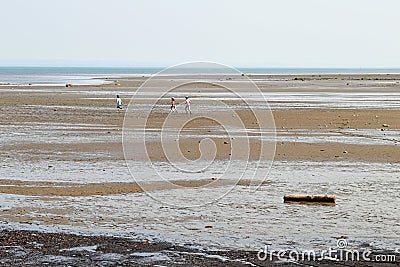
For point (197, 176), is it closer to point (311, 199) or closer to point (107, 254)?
point (311, 199)

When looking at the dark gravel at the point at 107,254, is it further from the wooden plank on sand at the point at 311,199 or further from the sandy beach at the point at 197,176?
the wooden plank on sand at the point at 311,199

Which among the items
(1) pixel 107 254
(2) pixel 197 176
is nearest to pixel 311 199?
(2) pixel 197 176

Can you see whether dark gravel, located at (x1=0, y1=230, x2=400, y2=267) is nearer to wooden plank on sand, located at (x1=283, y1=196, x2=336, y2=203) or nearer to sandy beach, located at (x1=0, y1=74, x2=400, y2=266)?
sandy beach, located at (x1=0, y1=74, x2=400, y2=266)

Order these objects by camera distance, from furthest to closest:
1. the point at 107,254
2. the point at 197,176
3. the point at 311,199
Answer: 1. the point at 197,176
2. the point at 311,199
3. the point at 107,254

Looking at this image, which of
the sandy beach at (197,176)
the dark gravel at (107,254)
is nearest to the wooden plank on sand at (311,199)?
the sandy beach at (197,176)

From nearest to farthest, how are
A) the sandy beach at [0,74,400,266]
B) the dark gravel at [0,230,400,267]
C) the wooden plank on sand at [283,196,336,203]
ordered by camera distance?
the dark gravel at [0,230,400,267], the sandy beach at [0,74,400,266], the wooden plank on sand at [283,196,336,203]

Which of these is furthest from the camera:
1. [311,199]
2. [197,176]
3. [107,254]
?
[197,176]

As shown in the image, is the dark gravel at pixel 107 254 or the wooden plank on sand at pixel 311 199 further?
the wooden plank on sand at pixel 311 199

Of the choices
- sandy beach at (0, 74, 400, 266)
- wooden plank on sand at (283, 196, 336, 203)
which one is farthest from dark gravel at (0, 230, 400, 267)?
wooden plank on sand at (283, 196, 336, 203)

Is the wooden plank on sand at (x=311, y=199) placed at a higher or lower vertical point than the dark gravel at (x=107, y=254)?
higher

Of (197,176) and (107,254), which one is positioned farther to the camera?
(197,176)

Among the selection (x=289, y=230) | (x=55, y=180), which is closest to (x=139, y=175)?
(x=55, y=180)

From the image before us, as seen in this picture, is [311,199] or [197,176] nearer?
[311,199]

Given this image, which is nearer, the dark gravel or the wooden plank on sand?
the dark gravel
